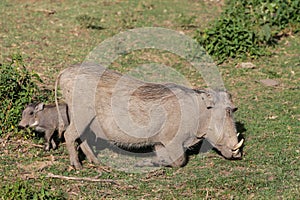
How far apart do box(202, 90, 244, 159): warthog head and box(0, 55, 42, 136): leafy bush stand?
6.27ft

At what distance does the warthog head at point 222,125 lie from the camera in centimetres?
591

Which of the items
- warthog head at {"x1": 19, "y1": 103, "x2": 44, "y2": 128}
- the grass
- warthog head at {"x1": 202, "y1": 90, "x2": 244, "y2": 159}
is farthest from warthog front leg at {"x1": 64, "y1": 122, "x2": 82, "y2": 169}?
warthog head at {"x1": 202, "y1": 90, "x2": 244, "y2": 159}

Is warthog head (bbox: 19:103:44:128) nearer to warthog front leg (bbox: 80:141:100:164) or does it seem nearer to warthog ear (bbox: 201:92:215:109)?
warthog front leg (bbox: 80:141:100:164)

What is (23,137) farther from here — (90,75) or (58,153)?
(90,75)

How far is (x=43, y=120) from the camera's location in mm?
6188

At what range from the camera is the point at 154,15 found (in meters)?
10.5

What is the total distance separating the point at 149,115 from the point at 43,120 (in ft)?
3.70

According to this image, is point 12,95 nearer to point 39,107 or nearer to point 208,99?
point 39,107

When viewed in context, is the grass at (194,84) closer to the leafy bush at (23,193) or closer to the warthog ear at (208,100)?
the leafy bush at (23,193)

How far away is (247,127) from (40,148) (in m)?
2.31

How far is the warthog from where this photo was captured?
588 cm

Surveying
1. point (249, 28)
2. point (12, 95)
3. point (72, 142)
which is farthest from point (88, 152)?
point (249, 28)

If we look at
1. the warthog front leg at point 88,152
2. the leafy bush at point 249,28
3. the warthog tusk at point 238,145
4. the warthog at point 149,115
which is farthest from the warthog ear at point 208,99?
the leafy bush at point 249,28

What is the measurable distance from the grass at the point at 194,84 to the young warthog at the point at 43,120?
179 millimetres
